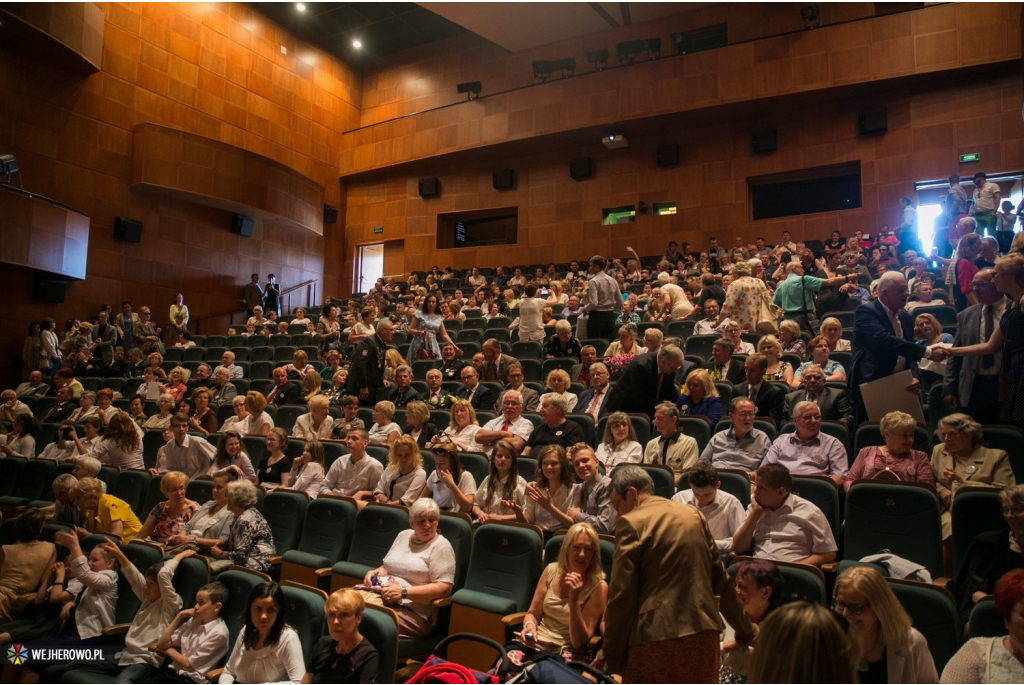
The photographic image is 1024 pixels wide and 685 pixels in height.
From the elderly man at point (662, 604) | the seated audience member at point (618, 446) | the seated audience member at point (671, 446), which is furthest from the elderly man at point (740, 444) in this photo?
the elderly man at point (662, 604)

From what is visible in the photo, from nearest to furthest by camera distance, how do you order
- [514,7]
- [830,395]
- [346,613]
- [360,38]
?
[346,613]
[830,395]
[514,7]
[360,38]

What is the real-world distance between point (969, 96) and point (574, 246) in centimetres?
692

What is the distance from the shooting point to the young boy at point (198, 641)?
3162mm

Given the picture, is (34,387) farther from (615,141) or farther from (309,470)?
(615,141)

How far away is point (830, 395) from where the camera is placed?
4367mm

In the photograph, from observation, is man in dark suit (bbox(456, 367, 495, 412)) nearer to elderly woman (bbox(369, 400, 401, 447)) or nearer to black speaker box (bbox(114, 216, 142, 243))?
elderly woman (bbox(369, 400, 401, 447))

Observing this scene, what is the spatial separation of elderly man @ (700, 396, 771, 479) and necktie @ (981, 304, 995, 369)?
1.19 meters

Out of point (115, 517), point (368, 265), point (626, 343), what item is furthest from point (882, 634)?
point (368, 265)

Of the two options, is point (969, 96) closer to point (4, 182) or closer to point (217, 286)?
point (217, 286)

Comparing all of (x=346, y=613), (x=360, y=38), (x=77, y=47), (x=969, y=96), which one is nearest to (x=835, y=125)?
(x=969, y=96)

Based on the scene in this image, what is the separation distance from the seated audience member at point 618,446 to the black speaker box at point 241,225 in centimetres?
1165

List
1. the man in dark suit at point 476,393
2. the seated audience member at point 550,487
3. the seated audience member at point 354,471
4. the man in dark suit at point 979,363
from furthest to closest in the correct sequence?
the man in dark suit at point 476,393 < the seated audience member at point 354,471 < the seated audience member at point 550,487 < the man in dark suit at point 979,363

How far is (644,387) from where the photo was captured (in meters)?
4.88

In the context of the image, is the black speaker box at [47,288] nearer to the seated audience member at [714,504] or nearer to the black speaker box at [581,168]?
the black speaker box at [581,168]
